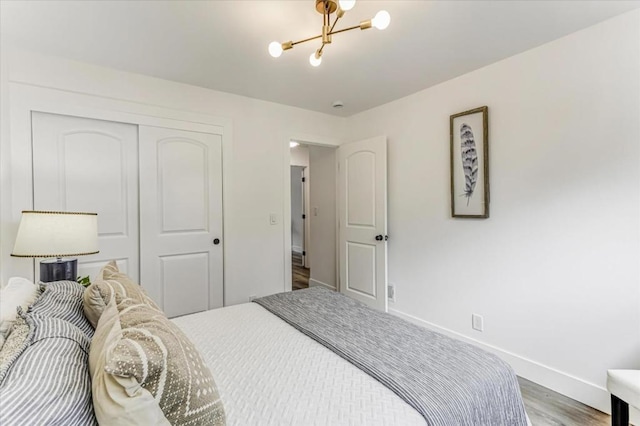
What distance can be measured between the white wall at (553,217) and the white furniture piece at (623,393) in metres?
0.47

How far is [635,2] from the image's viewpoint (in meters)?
1.67

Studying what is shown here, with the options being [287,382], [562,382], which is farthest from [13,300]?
[562,382]

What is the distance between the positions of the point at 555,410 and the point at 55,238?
10.3 ft

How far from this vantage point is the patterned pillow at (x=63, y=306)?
3.50ft

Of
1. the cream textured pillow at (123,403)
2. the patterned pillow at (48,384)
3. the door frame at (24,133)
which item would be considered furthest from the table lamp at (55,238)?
the cream textured pillow at (123,403)

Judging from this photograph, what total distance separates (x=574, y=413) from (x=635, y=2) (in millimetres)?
2366

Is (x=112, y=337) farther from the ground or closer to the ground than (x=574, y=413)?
farther from the ground

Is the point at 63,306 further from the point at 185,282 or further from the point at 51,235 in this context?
the point at 185,282

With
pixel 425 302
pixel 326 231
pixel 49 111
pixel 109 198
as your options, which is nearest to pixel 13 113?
pixel 49 111

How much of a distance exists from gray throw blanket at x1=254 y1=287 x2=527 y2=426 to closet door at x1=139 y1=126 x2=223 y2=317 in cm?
155

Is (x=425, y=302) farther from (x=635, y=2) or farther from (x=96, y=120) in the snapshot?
(x=96, y=120)

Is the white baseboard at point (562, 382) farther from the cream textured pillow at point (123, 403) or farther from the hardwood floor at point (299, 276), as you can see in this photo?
the hardwood floor at point (299, 276)

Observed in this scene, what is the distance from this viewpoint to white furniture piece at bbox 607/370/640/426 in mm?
1365

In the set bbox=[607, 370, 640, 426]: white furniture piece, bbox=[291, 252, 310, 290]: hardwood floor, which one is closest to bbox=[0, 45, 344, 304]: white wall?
bbox=[291, 252, 310, 290]: hardwood floor
